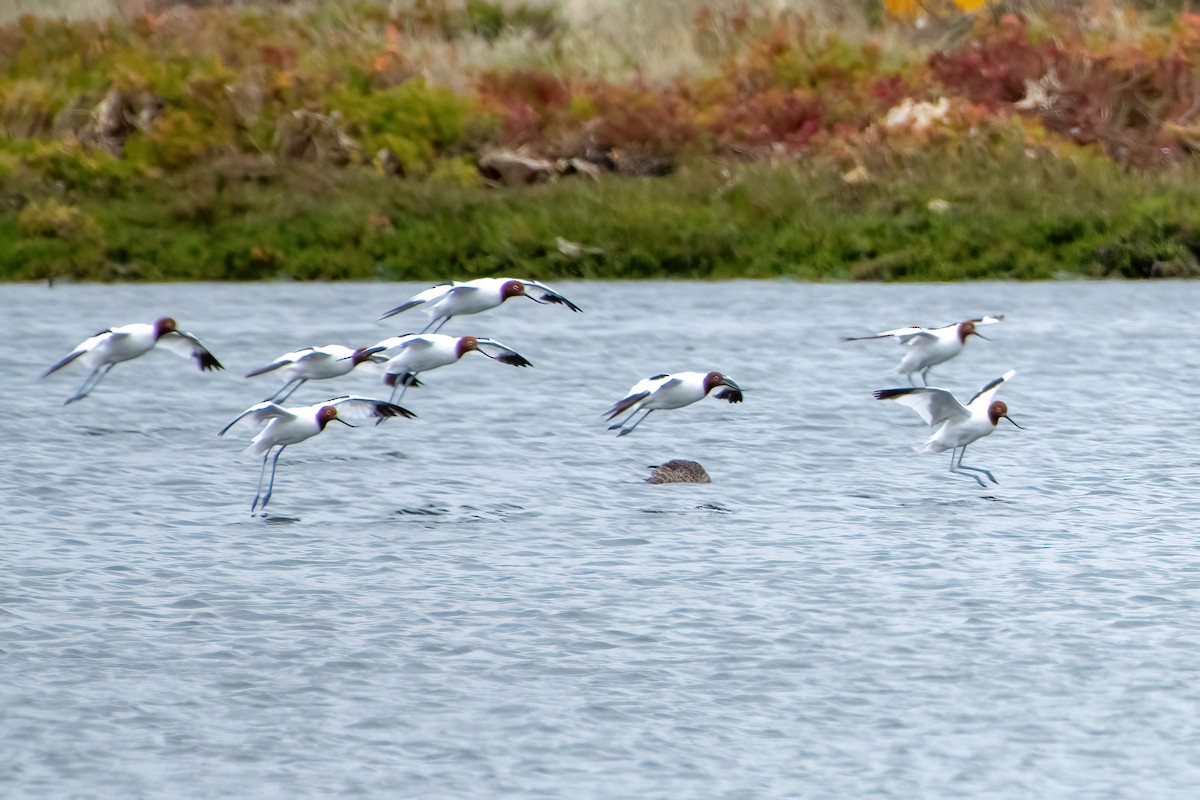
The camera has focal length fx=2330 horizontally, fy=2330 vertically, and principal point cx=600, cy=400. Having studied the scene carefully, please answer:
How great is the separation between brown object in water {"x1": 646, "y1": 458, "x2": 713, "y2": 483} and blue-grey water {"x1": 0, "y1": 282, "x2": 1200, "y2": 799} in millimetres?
148

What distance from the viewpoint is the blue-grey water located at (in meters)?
7.97

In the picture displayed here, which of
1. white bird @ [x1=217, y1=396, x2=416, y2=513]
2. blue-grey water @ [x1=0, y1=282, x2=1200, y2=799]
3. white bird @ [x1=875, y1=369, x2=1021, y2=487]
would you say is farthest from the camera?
white bird @ [x1=875, y1=369, x2=1021, y2=487]

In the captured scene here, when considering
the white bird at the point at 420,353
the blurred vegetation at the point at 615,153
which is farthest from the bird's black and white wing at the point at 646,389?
the blurred vegetation at the point at 615,153

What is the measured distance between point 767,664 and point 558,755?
1.50 meters

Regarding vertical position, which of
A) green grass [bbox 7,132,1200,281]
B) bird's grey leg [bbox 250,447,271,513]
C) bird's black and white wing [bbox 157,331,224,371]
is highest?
bird's black and white wing [bbox 157,331,224,371]

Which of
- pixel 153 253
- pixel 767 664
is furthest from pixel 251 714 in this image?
pixel 153 253

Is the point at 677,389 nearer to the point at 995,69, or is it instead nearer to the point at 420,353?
the point at 420,353

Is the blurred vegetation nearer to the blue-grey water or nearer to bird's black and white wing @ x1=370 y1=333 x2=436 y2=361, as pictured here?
the blue-grey water

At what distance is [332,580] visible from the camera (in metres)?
11.1

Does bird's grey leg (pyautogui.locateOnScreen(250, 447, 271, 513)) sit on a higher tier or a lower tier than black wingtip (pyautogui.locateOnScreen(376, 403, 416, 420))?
lower

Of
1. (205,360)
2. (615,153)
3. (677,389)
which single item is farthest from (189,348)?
(615,153)

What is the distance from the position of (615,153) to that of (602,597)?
19.2m

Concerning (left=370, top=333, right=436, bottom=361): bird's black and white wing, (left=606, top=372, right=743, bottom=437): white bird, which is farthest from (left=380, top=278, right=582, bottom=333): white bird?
(left=606, top=372, right=743, bottom=437): white bird

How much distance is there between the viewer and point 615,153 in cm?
2936
